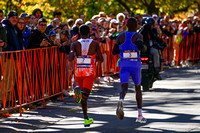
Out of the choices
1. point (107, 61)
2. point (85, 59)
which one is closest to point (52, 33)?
point (85, 59)

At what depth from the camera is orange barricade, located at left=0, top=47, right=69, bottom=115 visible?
11.0m

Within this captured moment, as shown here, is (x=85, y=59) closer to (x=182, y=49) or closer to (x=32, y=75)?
(x=32, y=75)

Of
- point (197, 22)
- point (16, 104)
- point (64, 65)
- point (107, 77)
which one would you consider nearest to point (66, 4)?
point (197, 22)

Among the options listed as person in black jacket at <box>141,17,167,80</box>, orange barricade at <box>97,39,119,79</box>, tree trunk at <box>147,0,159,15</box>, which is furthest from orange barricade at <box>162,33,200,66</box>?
tree trunk at <box>147,0,159,15</box>

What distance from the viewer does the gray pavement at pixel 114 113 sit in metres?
9.38

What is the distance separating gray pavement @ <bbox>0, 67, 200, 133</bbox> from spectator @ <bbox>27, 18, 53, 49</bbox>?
1.39m

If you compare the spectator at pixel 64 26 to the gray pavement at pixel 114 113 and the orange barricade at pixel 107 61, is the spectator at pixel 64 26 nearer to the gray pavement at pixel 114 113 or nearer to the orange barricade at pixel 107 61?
the gray pavement at pixel 114 113

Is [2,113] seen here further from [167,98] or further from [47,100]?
[167,98]

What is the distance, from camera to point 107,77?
17891 mm

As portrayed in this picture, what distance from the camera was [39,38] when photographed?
12773 mm

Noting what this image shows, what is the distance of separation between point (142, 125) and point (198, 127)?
0.99 metres

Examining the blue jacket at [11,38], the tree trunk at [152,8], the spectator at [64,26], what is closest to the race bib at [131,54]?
the blue jacket at [11,38]

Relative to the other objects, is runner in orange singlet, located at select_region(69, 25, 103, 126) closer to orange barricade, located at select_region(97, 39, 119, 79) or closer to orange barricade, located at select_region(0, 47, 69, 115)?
orange barricade, located at select_region(0, 47, 69, 115)

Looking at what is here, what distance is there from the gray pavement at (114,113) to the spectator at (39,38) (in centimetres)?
139
